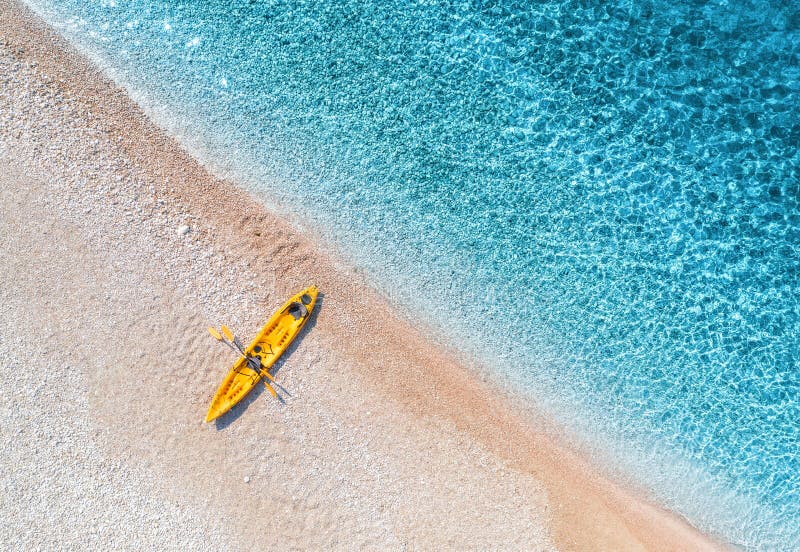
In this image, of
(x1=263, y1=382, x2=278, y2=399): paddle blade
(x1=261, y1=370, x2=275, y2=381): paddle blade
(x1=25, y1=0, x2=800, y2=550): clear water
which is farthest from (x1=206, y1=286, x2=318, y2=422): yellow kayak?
(x1=25, y1=0, x2=800, y2=550): clear water

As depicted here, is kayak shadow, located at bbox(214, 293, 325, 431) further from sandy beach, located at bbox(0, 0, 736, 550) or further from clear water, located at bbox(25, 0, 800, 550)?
clear water, located at bbox(25, 0, 800, 550)

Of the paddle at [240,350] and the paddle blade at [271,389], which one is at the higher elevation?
the paddle at [240,350]

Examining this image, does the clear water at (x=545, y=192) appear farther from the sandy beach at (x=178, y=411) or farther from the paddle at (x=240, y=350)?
the paddle at (x=240, y=350)

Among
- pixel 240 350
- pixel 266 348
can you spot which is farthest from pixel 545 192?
pixel 240 350

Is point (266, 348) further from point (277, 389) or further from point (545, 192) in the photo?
point (545, 192)

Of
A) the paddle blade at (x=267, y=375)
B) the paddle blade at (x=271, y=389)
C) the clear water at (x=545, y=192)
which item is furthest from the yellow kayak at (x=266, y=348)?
the clear water at (x=545, y=192)

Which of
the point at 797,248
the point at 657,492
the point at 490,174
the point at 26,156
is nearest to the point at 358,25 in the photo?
the point at 490,174
